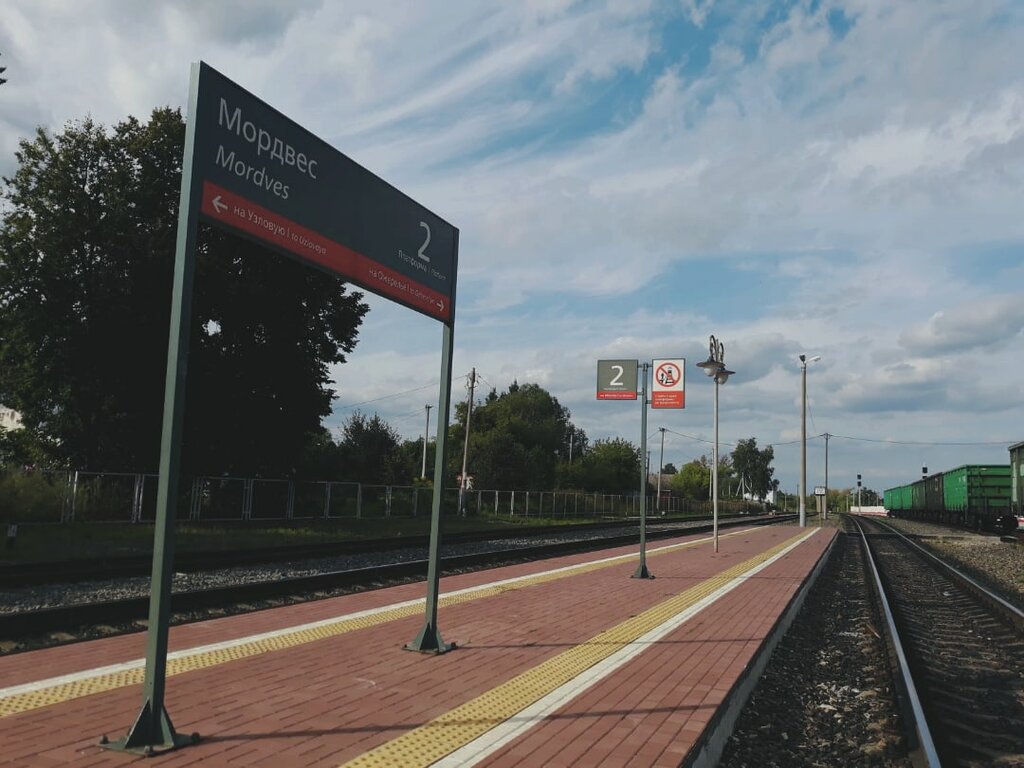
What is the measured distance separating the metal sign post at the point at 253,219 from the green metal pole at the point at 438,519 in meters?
0.03

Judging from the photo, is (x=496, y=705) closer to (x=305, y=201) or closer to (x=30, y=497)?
(x=305, y=201)

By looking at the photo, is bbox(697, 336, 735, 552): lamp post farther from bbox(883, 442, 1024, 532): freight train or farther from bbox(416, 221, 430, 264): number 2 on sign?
bbox(883, 442, 1024, 532): freight train

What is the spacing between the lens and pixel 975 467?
37.4 meters

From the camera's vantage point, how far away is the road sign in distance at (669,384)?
46.2 feet

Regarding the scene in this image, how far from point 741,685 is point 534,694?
1.76 m

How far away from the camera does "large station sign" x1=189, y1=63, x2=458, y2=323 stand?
14.3ft

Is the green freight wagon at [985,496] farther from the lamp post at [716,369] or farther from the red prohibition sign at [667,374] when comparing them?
the red prohibition sign at [667,374]

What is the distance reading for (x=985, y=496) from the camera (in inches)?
1433

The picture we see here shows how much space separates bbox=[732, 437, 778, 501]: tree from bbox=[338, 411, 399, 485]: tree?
4619 inches

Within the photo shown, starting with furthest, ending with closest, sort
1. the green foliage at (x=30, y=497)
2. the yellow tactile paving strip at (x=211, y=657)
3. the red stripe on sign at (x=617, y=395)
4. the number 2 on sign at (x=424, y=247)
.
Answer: the green foliage at (x=30, y=497) < the red stripe on sign at (x=617, y=395) < the number 2 on sign at (x=424, y=247) < the yellow tactile paving strip at (x=211, y=657)

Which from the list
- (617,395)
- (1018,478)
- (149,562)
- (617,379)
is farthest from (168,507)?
(1018,478)

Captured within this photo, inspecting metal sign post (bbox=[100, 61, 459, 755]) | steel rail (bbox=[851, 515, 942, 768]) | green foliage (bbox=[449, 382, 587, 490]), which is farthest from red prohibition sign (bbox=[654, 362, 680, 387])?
green foliage (bbox=[449, 382, 587, 490])

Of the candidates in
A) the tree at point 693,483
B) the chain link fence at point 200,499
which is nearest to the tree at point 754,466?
the tree at point 693,483

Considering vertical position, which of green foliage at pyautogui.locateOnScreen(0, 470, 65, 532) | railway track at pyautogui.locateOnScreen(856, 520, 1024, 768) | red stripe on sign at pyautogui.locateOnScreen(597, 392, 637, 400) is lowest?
railway track at pyautogui.locateOnScreen(856, 520, 1024, 768)
